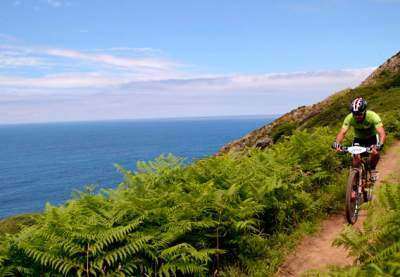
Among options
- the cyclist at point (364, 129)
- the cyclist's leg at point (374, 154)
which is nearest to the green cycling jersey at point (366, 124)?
the cyclist at point (364, 129)

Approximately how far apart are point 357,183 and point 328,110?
181 ft

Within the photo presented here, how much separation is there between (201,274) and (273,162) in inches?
174

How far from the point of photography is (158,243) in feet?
19.9

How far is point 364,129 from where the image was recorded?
384 inches

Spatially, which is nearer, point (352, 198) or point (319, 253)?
point (319, 253)

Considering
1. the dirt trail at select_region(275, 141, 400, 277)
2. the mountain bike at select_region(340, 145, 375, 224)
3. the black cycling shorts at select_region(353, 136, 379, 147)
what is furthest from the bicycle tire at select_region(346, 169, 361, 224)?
the black cycling shorts at select_region(353, 136, 379, 147)

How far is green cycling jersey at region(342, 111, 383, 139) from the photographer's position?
9.41 metres

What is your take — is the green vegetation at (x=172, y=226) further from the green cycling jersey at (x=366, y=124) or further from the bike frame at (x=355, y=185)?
the green cycling jersey at (x=366, y=124)

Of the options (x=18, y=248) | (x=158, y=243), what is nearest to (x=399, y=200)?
(x=158, y=243)

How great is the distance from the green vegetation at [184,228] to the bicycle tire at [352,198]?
2.57 feet

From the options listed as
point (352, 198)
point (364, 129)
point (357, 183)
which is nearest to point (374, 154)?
point (364, 129)

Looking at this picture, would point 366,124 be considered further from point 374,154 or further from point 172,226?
point 172,226

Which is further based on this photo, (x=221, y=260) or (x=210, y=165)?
(x=210, y=165)

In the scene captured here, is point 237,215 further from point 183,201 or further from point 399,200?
point 399,200
